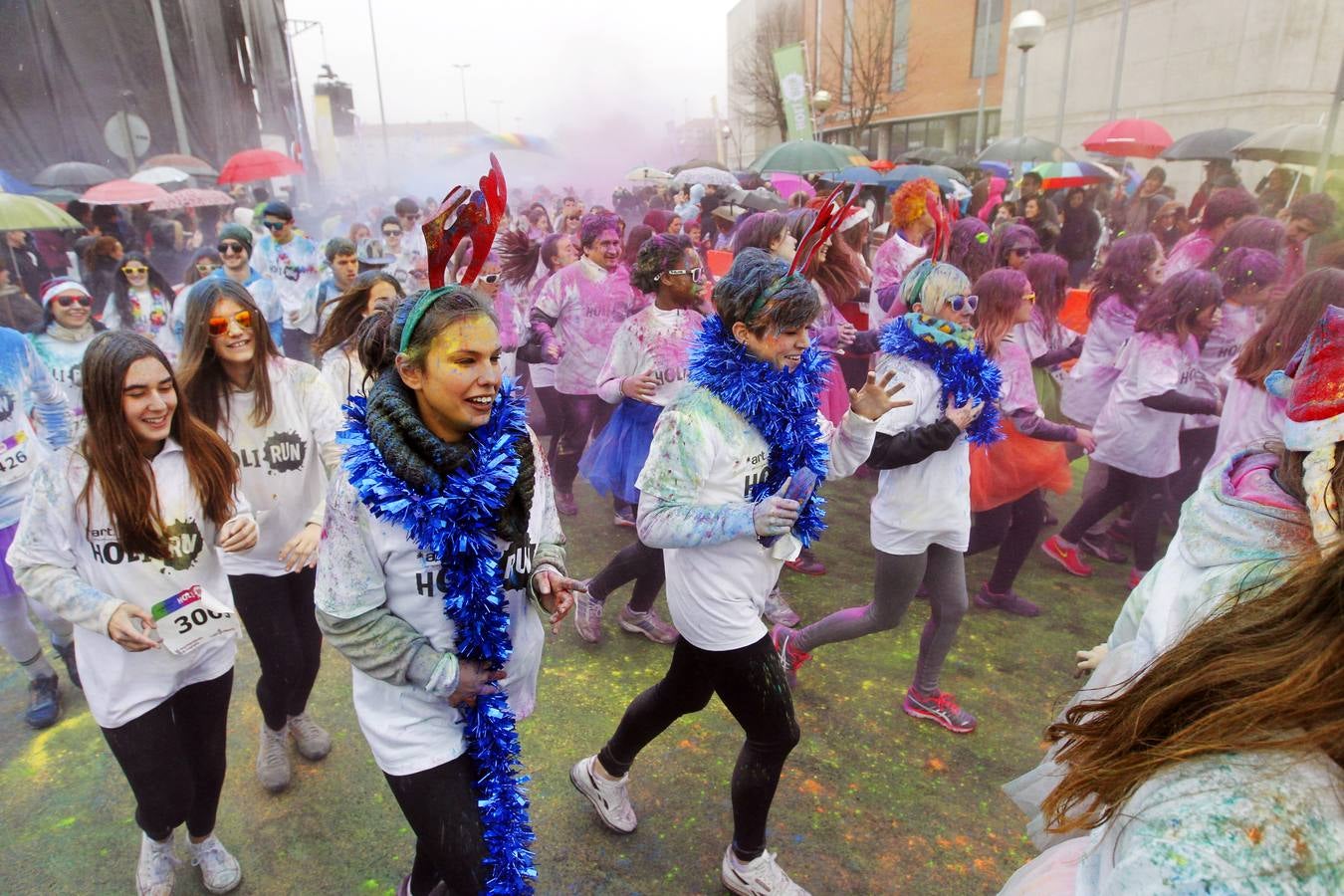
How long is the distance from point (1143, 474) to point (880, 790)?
9.13 ft

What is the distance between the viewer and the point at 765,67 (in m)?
36.3

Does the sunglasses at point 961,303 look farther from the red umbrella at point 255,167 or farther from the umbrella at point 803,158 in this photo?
the red umbrella at point 255,167

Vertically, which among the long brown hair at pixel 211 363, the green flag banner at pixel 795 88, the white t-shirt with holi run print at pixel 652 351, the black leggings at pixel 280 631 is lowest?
the black leggings at pixel 280 631

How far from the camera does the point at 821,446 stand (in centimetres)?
285

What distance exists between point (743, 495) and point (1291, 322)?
2833 mm

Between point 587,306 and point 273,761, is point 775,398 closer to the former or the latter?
point 273,761

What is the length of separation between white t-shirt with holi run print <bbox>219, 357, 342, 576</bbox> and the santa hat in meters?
2.91

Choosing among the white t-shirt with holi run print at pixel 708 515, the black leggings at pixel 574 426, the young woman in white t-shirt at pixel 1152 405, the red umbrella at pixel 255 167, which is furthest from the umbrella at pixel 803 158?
the white t-shirt with holi run print at pixel 708 515

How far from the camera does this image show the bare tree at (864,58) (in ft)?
105

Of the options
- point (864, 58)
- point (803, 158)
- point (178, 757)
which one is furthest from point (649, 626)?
point (864, 58)

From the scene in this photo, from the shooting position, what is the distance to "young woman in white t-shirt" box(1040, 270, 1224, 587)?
4605mm

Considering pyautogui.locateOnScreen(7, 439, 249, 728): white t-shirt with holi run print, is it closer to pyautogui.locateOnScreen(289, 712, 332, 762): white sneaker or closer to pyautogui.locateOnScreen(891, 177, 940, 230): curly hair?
pyautogui.locateOnScreen(289, 712, 332, 762): white sneaker

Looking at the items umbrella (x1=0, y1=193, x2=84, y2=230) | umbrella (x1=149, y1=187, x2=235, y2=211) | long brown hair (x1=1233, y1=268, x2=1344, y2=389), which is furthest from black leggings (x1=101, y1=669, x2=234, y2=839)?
umbrella (x1=149, y1=187, x2=235, y2=211)

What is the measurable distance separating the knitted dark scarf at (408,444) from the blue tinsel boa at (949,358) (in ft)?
6.57
